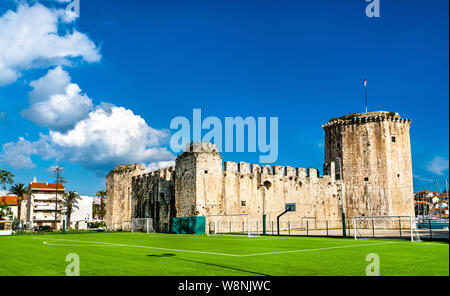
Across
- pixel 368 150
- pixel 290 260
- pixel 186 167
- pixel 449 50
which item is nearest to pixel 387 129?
pixel 368 150

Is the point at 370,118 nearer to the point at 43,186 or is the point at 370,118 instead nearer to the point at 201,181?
the point at 201,181

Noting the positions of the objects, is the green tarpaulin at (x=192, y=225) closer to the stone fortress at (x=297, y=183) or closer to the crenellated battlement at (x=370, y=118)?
the stone fortress at (x=297, y=183)

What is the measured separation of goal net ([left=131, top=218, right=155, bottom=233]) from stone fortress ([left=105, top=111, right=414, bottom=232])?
Result: 0.76 meters

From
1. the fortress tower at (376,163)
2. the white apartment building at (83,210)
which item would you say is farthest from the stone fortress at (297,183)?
the white apartment building at (83,210)

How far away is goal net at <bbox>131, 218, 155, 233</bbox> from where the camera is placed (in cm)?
4647

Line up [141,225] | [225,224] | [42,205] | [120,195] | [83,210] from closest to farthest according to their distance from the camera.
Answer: [225,224] → [141,225] → [120,195] → [42,205] → [83,210]

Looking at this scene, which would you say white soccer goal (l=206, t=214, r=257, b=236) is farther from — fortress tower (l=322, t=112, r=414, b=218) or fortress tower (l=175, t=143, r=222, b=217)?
fortress tower (l=322, t=112, r=414, b=218)

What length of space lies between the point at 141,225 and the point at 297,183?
19.0 m

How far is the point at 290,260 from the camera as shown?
1369 centimetres

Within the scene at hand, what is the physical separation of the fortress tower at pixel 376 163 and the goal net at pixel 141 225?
2338 cm

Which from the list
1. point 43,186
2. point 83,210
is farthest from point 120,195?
point 83,210

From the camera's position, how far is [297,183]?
1813 inches

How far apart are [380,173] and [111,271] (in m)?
42.2

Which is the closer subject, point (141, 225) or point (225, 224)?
point (225, 224)
